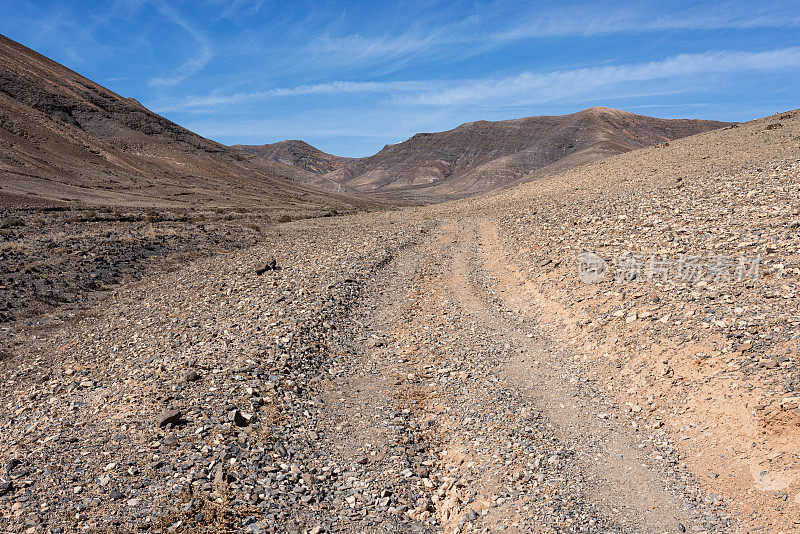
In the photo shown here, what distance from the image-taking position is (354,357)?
451 inches

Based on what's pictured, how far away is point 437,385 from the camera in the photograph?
33.1 feet

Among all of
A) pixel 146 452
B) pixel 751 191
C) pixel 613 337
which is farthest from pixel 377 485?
pixel 751 191

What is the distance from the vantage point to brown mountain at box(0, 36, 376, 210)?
A: 5894 centimetres

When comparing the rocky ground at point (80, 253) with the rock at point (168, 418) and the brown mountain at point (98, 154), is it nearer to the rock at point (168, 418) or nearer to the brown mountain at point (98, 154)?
the rock at point (168, 418)

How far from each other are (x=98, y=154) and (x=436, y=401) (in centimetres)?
8991

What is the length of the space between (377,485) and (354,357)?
457 cm

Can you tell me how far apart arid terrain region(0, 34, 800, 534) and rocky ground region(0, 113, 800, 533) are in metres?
0.05

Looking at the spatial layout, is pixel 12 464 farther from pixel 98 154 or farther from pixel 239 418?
pixel 98 154

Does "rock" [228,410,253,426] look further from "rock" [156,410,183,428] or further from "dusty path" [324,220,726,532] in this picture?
"dusty path" [324,220,726,532]

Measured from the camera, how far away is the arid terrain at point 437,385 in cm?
644

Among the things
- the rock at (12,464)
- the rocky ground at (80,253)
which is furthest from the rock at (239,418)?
the rocky ground at (80,253)

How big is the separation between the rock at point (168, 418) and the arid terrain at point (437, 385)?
33 millimetres

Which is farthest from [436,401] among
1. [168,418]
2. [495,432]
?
[168,418]

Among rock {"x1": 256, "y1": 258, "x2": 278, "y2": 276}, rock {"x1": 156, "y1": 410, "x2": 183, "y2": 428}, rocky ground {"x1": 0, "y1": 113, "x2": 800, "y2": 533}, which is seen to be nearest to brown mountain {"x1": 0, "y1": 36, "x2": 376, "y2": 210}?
rock {"x1": 256, "y1": 258, "x2": 278, "y2": 276}
